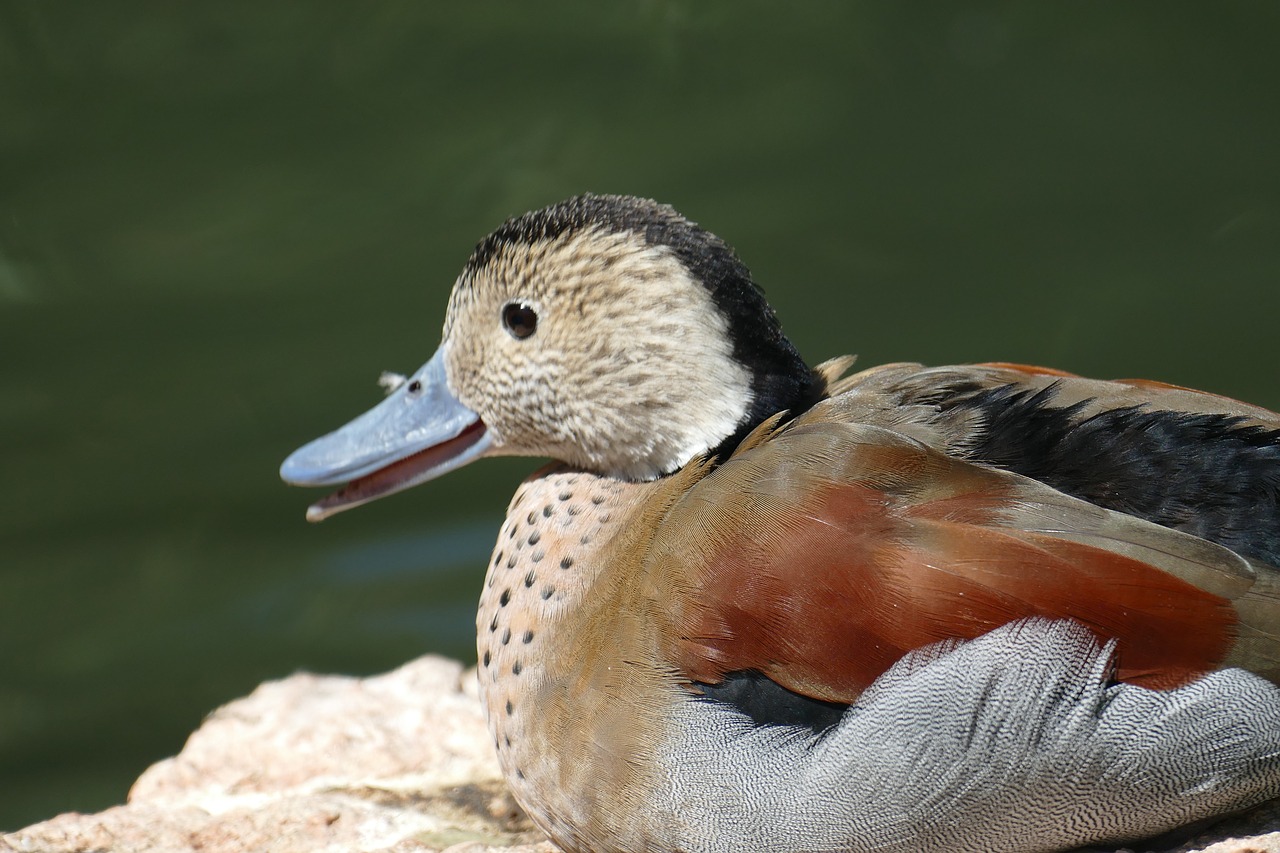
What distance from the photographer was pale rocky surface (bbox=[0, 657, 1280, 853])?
3.15 meters

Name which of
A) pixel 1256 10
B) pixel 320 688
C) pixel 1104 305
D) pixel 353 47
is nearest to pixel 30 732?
pixel 320 688

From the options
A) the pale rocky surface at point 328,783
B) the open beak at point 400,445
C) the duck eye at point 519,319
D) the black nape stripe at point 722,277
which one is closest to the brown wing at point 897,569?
the black nape stripe at point 722,277

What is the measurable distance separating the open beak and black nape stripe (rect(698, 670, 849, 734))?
0.93m

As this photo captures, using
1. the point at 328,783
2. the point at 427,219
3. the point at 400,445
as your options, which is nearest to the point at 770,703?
the point at 400,445

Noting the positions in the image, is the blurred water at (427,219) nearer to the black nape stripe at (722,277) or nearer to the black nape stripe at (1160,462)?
the black nape stripe at (722,277)

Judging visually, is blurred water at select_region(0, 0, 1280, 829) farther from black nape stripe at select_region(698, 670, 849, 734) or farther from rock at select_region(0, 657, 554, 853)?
black nape stripe at select_region(698, 670, 849, 734)

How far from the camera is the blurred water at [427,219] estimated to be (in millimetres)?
4754

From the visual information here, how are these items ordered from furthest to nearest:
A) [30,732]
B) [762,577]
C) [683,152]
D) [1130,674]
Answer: [683,152] < [30,732] < [762,577] < [1130,674]

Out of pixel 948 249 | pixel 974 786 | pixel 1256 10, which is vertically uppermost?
pixel 1256 10

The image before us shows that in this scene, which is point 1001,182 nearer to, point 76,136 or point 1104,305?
point 1104,305

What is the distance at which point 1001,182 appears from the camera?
5078 mm

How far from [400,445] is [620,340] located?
62 centimetres

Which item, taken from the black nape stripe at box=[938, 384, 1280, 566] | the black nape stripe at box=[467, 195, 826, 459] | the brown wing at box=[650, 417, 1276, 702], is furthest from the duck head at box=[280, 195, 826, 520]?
the black nape stripe at box=[938, 384, 1280, 566]

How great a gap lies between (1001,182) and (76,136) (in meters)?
3.28
